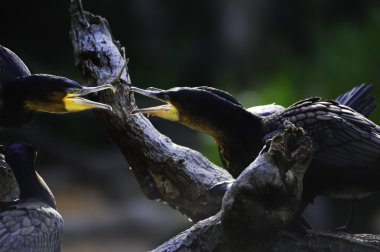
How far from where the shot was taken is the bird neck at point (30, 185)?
3.60 meters

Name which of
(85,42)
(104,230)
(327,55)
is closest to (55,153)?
(104,230)

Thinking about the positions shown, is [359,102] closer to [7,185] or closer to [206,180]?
[206,180]

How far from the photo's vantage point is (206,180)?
3.70 metres

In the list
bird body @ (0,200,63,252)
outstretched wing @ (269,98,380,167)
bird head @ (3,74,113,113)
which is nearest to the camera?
outstretched wing @ (269,98,380,167)

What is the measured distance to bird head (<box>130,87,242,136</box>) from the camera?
10.9 feet

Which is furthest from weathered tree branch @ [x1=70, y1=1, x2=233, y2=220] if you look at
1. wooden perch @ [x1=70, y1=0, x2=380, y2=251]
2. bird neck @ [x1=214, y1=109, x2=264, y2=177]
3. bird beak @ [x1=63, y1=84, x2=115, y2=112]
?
bird neck @ [x1=214, y1=109, x2=264, y2=177]

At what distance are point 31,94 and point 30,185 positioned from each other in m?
0.33

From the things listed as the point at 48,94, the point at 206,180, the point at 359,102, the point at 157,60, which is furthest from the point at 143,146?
the point at 157,60

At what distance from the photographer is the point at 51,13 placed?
34.6 feet

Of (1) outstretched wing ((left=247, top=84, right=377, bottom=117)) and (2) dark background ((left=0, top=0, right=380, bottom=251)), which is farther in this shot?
(2) dark background ((left=0, top=0, right=380, bottom=251))

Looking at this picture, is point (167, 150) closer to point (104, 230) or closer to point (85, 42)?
point (85, 42)

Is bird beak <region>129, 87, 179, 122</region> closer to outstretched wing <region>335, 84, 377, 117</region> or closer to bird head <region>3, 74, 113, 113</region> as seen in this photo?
bird head <region>3, 74, 113, 113</region>

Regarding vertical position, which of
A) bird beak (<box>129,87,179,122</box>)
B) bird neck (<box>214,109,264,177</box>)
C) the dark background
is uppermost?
bird beak (<box>129,87,179,122</box>)

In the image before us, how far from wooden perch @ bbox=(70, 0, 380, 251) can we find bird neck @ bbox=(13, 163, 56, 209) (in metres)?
0.32
